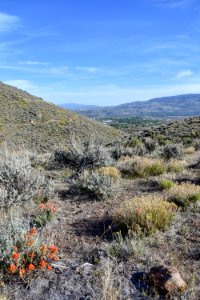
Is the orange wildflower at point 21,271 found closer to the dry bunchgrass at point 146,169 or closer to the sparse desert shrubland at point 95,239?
the sparse desert shrubland at point 95,239

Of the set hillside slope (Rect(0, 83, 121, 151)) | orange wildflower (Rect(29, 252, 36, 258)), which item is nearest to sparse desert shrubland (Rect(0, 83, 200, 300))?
orange wildflower (Rect(29, 252, 36, 258))

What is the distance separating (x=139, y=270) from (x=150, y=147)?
12884 mm

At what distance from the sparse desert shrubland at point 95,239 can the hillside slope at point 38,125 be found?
27674mm

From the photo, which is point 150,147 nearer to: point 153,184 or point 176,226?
point 153,184

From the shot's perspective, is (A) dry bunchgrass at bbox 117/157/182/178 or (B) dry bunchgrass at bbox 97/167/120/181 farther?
(A) dry bunchgrass at bbox 117/157/182/178

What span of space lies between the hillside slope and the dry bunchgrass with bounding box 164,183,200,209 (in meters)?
28.5

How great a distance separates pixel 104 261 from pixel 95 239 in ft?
2.64

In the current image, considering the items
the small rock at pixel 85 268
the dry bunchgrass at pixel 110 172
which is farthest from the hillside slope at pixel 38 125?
the small rock at pixel 85 268

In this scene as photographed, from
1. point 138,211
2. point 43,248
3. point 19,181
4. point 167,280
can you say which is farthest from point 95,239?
point 19,181

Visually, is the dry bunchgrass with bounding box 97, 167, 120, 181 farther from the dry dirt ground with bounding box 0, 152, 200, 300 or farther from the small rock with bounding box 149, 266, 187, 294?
the small rock with bounding box 149, 266, 187, 294

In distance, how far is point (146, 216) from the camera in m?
4.57

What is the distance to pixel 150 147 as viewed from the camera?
16156 millimetres

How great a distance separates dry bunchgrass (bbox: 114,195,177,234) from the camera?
4.55 metres

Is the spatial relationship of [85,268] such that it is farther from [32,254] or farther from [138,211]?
[138,211]
